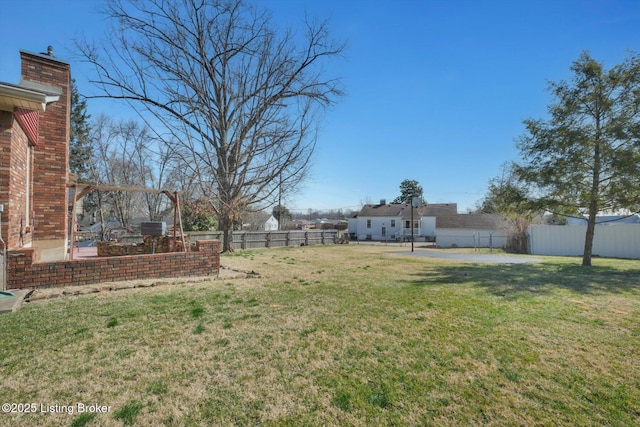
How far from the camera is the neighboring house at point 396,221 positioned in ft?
136

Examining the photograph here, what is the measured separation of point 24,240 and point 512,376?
9.14 meters

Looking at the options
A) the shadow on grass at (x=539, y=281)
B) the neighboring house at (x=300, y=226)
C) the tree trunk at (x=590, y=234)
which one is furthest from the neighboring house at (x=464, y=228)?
the shadow on grass at (x=539, y=281)

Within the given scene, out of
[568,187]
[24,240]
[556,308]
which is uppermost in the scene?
[568,187]

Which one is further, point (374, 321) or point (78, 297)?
point (78, 297)

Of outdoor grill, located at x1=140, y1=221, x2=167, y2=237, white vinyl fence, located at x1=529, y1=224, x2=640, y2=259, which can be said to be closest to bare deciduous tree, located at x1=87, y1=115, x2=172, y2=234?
outdoor grill, located at x1=140, y1=221, x2=167, y2=237

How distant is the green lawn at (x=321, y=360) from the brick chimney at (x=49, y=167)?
328 centimetres

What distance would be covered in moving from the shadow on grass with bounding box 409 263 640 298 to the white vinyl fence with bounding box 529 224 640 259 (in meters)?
8.65

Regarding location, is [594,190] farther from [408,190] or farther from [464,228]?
[408,190]

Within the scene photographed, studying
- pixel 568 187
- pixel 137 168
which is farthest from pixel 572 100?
pixel 137 168

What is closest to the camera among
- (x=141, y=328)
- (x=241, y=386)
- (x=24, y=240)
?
(x=241, y=386)

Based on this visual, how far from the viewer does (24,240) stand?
6637 millimetres

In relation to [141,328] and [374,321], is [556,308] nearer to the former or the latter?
[374,321]

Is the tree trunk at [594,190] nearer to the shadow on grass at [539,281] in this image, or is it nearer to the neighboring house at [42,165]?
the shadow on grass at [539,281]

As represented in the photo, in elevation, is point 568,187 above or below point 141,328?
above
